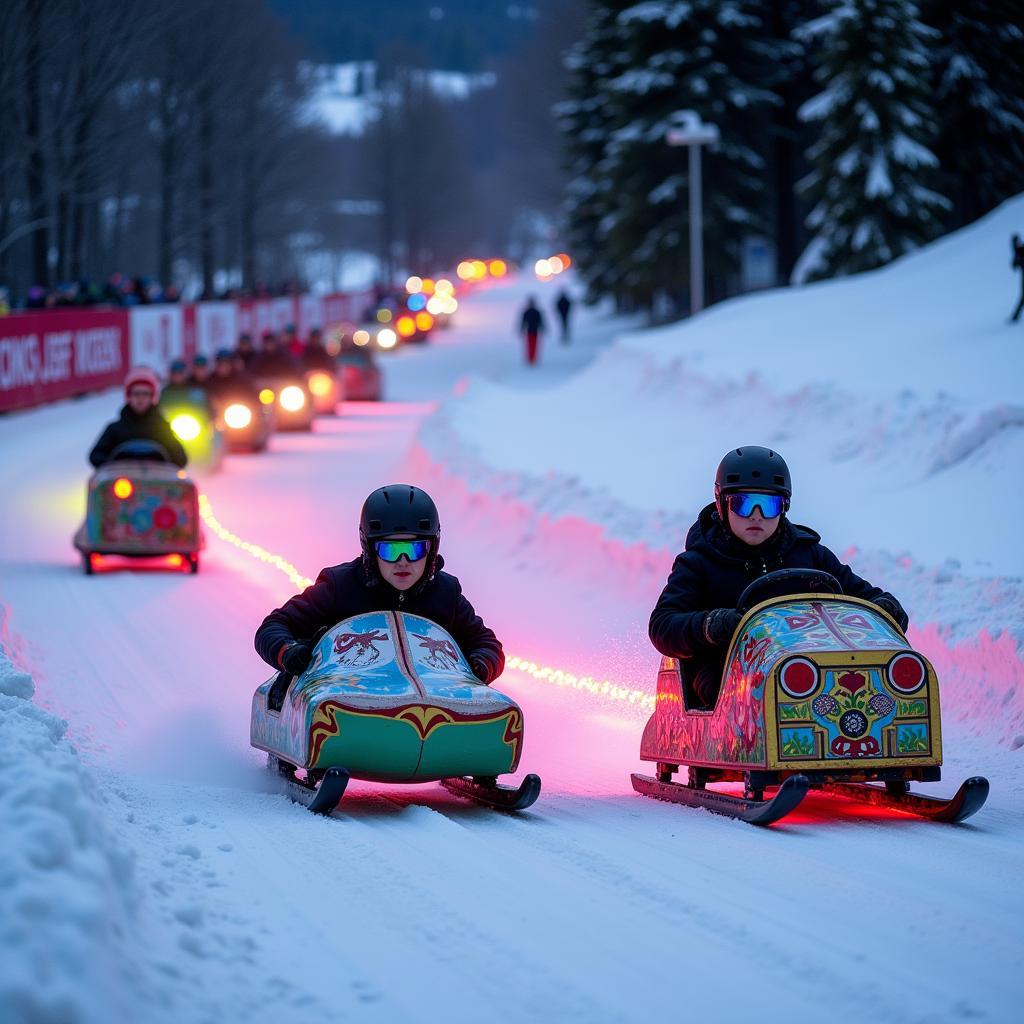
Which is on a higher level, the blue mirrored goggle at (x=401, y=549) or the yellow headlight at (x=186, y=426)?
the yellow headlight at (x=186, y=426)

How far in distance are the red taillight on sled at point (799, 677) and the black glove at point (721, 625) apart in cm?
52

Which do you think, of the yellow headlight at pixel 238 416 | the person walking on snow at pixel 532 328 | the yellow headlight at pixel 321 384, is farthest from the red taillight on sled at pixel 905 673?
the person walking on snow at pixel 532 328

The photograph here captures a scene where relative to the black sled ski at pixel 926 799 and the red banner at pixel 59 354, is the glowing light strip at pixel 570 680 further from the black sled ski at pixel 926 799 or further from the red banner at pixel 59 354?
the red banner at pixel 59 354

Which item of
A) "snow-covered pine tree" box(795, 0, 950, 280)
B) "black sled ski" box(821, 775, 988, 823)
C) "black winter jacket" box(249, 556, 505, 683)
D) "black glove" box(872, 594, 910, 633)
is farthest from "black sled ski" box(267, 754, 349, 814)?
"snow-covered pine tree" box(795, 0, 950, 280)

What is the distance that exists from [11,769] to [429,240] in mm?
138835

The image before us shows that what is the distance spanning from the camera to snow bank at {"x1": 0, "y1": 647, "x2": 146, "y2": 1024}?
157 inches

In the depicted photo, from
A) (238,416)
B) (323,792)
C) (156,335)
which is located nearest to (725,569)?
(323,792)

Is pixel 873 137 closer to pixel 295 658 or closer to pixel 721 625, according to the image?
pixel 721 625

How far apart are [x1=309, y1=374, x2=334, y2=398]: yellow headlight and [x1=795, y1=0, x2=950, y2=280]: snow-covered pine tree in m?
10.9

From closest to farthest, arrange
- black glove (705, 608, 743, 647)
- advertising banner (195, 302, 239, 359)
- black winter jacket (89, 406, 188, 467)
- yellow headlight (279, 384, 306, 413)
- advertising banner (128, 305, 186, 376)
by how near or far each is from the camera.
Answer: black glove (705, 608, 743, 647)
black winter jacket (89, 406, 188, 467)
yellow headlight (279, 384, 306, 413)
advertising banner (128, 305, 186, 376)
advertising banner (195, 302, 239, 359)

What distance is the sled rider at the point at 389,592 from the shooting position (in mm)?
8250

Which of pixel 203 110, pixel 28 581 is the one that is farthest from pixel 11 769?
pixel 203 110

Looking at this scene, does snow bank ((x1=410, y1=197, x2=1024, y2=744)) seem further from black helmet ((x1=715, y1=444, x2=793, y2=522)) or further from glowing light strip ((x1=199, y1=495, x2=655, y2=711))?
black helmet ((x1=715, y1=444, x2=793, y2=522))

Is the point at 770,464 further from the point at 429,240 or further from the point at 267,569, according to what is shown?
the point at 429,240
